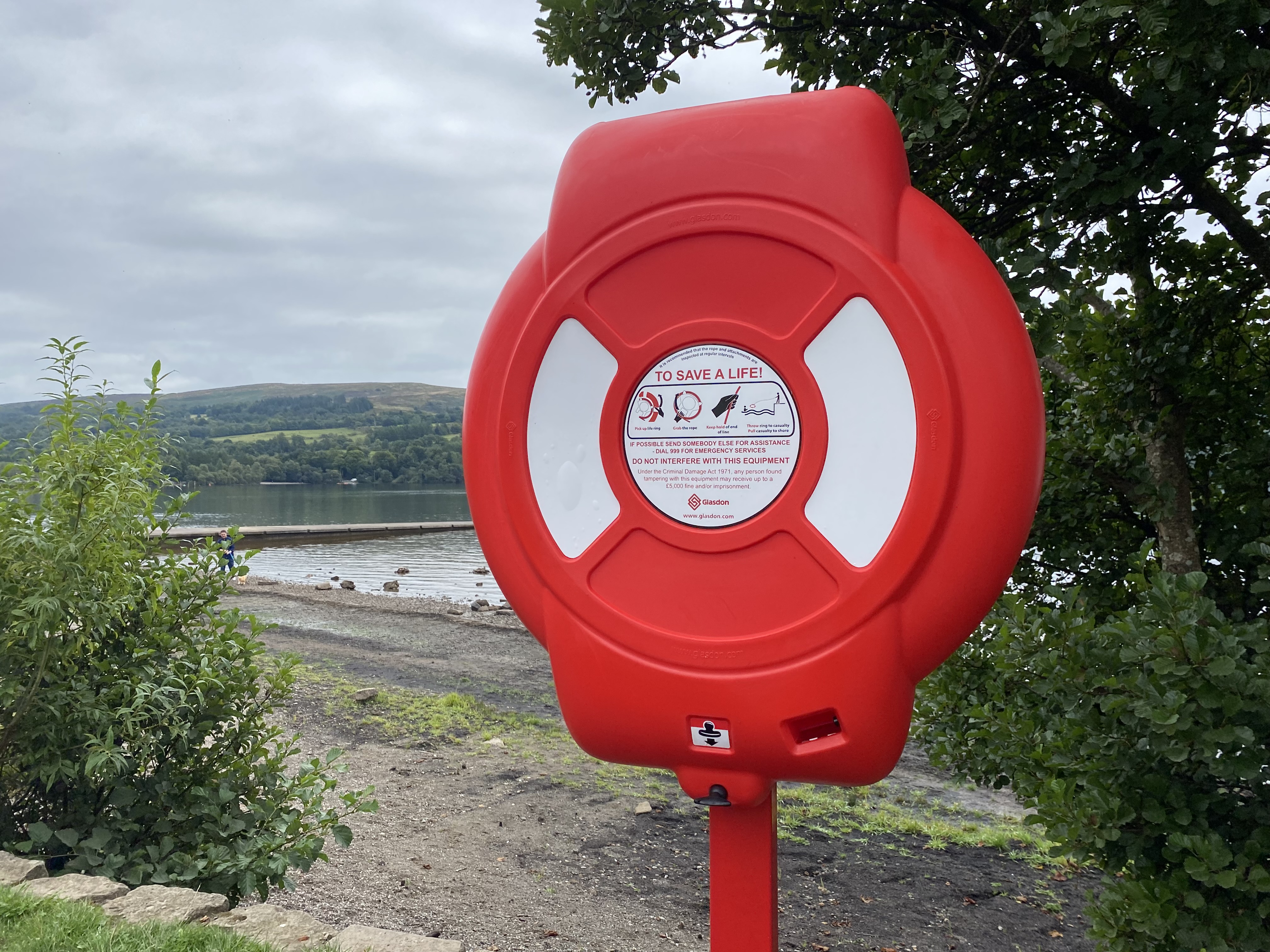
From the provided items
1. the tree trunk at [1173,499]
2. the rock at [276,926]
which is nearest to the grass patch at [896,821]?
the tree trunk at [1173,499]

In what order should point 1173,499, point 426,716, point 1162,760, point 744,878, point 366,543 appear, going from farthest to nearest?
1. point 366,543
2. point 426,716
3. point 1173,499
4. point 1162,760
5. point 744,878

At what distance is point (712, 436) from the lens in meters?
Answer: 1.54

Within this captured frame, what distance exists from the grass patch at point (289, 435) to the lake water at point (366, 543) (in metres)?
10.1

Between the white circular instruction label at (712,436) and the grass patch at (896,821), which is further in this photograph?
the grass patch at (896,821)

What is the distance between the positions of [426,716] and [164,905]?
615 centimetres

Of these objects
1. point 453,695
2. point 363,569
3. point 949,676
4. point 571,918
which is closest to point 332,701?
point 453,695

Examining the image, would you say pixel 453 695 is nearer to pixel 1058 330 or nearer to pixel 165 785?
pixel 165 785

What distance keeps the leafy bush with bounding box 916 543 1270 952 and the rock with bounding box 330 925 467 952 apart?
1729mm

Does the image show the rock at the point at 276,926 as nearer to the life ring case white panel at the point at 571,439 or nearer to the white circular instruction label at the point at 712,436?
the life ring case white panel at the point at 571,439

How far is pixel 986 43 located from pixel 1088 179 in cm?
67

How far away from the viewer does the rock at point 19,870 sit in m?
3.00

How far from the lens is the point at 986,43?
2.89m

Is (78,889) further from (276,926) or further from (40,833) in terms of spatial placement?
(276,926)

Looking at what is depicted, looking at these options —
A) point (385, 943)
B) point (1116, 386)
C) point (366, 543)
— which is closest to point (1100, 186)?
point (1116, 386)
